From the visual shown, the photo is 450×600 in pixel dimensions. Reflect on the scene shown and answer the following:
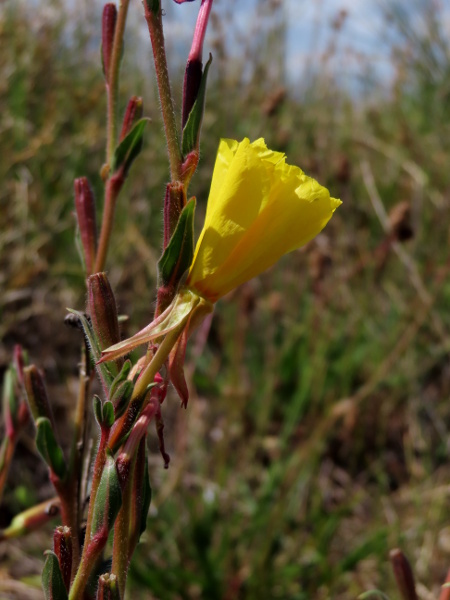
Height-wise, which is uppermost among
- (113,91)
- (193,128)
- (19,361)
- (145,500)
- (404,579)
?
(113,91)

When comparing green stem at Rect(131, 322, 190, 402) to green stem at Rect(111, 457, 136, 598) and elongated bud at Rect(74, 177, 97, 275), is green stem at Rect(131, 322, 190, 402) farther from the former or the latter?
elongated bud at Rect(74, 177, 97, 275)

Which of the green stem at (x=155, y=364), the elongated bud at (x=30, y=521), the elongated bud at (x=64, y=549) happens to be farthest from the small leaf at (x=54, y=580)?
the elongated bud at (x=30, y=521)

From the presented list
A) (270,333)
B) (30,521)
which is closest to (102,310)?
(30,521)

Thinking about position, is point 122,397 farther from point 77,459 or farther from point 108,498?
point 77,459

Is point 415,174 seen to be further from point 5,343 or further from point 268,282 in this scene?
point 5,343

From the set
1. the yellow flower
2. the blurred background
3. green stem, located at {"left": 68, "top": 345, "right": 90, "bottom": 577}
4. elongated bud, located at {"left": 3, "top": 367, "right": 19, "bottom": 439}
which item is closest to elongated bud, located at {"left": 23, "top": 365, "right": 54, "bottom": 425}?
green stem, located at {"left": 68, "top": 345, "right": 90, "bottom": 577}

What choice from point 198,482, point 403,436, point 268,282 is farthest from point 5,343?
point 403,436
